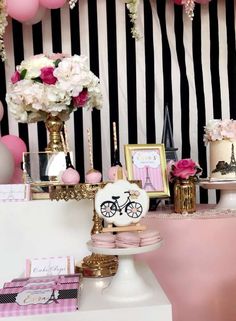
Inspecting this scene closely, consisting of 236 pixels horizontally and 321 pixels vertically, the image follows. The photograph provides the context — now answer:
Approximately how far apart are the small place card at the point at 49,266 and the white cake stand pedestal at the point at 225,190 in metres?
0.94

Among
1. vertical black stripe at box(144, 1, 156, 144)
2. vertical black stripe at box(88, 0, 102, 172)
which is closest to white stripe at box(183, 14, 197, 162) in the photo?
vertical black stripe at box(144, 1, 156, 144)

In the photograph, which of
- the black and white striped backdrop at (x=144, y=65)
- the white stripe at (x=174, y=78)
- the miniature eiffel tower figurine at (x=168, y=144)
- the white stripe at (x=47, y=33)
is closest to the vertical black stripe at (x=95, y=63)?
the black and white striped backdrop at (x=144, y=65)

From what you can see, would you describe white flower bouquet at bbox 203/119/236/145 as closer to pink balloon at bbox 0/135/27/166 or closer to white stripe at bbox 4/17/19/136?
pink balloon at bbox 0/135/27/166

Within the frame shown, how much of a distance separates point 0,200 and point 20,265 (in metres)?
0.27

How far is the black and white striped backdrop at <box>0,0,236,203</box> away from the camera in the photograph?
3.22 metres

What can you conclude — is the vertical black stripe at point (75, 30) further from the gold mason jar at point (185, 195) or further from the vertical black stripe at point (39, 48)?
the gold mason jar at point (185, 195)

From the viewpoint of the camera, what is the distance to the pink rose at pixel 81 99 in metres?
1.88

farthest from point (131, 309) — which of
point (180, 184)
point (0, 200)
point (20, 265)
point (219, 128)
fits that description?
point (219, 128)

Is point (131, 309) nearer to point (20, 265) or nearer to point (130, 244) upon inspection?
point (130, 244)

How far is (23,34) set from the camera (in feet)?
10.4

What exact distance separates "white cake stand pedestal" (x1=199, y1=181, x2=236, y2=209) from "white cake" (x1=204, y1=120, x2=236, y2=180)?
6cm

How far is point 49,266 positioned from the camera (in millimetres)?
1607

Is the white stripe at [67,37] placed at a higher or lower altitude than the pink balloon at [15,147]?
higher

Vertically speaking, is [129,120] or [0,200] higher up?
[129,120]
